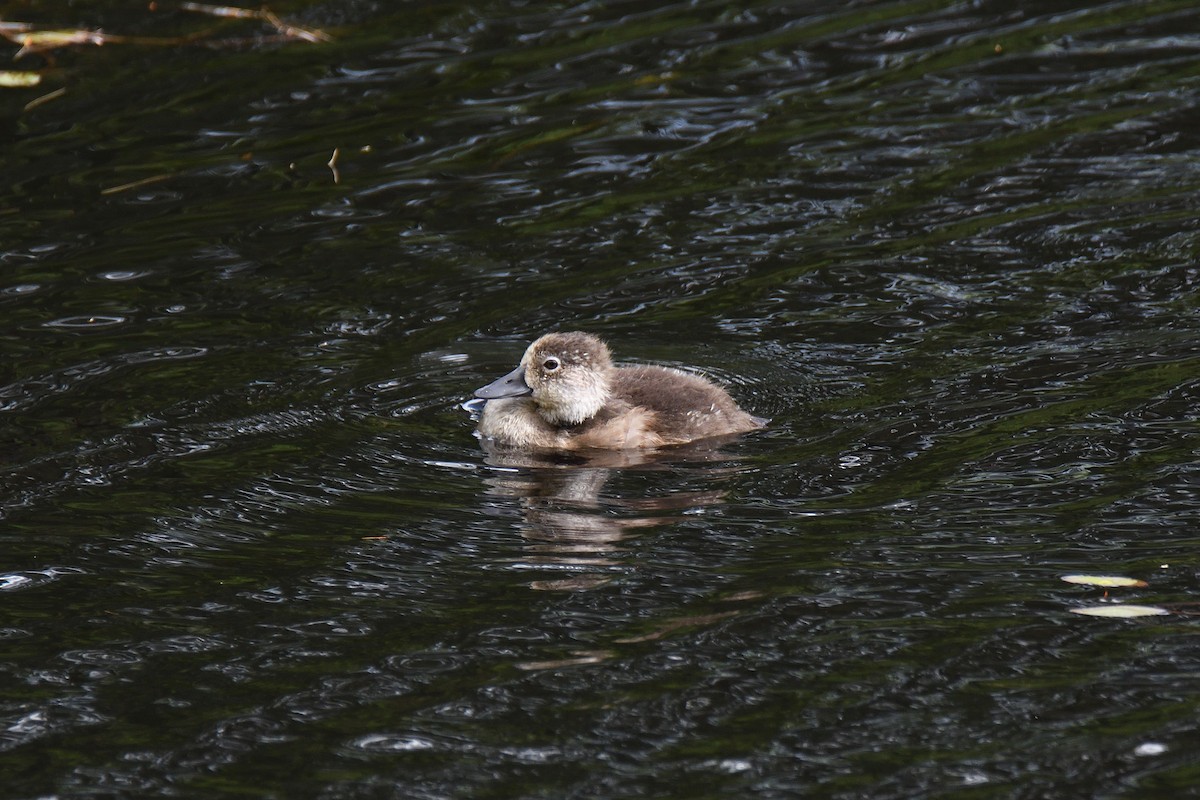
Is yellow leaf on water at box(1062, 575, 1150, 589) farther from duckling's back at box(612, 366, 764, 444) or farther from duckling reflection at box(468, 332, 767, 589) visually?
duckling's back at box(612, 366, 764, 444)

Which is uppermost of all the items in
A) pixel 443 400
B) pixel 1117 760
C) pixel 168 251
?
pixel 168 251

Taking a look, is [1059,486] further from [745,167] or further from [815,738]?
[745,167]

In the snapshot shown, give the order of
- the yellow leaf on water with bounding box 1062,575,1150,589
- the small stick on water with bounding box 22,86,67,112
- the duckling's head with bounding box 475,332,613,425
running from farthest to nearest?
1. the small stick on water with bounding box 22,86,67,112
2. the duckling's head with bounding box 475,332,613,425
3. the yellow leaf on water with bounding box 1062,575,1150,589

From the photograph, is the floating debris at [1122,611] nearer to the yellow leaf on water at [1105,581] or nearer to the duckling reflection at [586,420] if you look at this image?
the yellow leaf on water at [1105,581]

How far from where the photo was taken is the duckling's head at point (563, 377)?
7918 mm

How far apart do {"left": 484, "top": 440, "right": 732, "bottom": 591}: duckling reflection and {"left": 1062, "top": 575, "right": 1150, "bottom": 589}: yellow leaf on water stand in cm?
153

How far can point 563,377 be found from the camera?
7.93 m

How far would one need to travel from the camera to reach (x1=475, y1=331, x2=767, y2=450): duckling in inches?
307

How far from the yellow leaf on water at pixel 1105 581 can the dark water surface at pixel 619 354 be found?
63 millimetres

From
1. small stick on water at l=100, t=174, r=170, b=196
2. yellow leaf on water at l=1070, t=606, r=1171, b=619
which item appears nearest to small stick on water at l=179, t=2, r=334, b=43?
small stick on water at l=100, t=174, r=170, b=196

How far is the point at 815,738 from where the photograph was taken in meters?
5.14

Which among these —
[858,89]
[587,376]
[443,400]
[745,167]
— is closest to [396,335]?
[443,400]

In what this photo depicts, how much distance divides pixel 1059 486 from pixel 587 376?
7.43ft

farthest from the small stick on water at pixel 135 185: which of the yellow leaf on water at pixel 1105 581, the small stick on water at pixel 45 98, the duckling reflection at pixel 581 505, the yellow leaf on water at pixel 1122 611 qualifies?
the yellow leaf on water at pixel 1122 611
